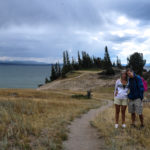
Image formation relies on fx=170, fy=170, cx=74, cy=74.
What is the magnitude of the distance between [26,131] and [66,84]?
5108cm

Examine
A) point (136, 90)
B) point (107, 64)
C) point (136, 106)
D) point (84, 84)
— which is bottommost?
point (84, 84)

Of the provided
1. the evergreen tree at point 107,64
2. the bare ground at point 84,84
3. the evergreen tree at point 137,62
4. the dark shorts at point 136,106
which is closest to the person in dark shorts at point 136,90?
→ the dark shorts at point 136,106

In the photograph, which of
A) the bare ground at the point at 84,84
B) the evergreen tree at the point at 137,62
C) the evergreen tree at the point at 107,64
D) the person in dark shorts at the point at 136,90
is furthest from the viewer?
the evergreen tree at the point at 107,64

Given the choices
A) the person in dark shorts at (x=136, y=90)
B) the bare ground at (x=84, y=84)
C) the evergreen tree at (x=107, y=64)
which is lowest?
the bare ground at (x=84, y=84)

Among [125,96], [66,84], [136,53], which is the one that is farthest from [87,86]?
[125,96]

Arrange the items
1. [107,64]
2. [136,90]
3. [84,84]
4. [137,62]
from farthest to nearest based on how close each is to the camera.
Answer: [107,64] → [137,62] → [84,84] → [136,90]

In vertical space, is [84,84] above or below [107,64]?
below

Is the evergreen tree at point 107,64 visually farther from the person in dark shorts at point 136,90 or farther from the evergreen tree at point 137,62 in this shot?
the person in dark shorts at point 136,90

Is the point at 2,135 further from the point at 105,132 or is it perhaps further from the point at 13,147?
the point at 105,132

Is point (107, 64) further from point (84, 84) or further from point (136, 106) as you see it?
point (136, 106)

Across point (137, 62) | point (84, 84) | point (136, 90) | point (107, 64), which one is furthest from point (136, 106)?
point (107, 64)

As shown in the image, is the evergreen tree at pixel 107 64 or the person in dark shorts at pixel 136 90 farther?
the evergreen tree at pixel 107 64

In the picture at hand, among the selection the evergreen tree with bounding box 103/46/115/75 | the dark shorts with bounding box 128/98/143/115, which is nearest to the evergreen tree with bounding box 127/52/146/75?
the evergreen tree with bounding box 103/46/115/75

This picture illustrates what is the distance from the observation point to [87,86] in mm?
54281
